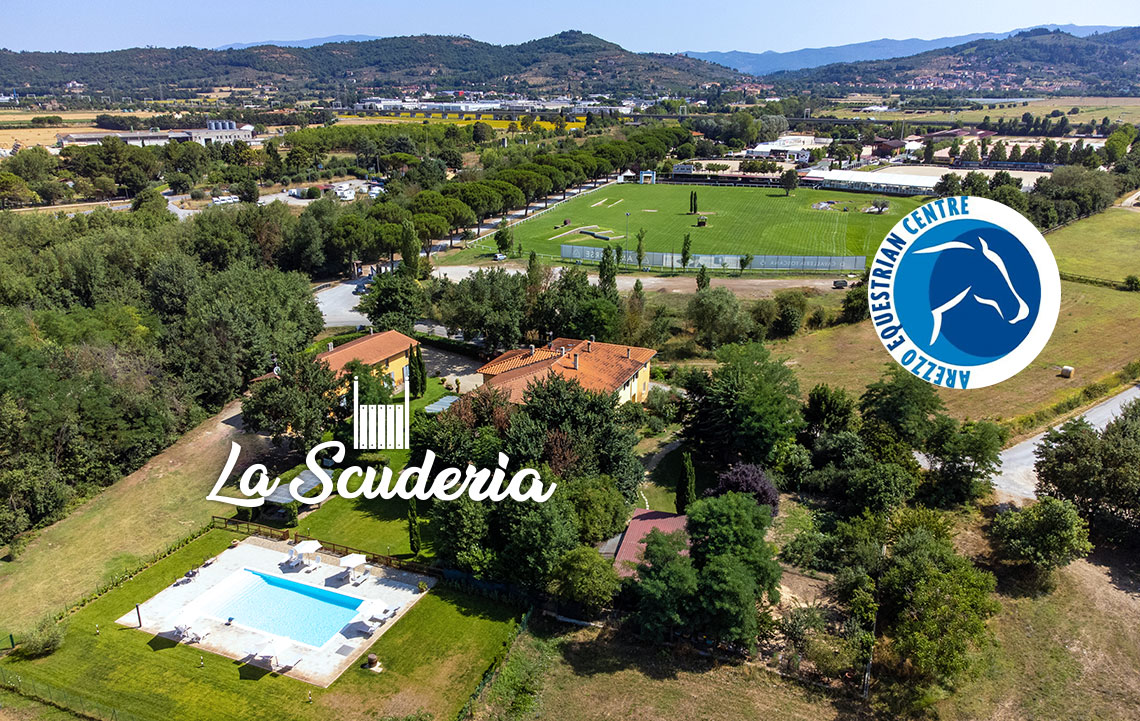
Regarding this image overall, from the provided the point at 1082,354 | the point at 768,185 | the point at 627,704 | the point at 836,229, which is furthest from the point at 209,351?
the point at 768,185

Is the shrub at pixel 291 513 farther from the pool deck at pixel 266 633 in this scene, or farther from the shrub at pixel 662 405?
the shrub at pixel 662 405

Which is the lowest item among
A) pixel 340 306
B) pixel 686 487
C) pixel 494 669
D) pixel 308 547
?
pixel 494 669

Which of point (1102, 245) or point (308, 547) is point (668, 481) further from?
point (1102, 245)

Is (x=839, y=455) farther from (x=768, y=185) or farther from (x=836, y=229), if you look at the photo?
(x=768, y=185)

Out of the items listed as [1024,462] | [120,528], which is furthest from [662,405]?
[120,528]

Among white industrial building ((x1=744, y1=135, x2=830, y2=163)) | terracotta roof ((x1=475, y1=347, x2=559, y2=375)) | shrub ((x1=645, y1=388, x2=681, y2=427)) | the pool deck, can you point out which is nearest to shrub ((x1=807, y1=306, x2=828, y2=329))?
shrub ((x1=645, y1=388, x2=681, y2=427))
